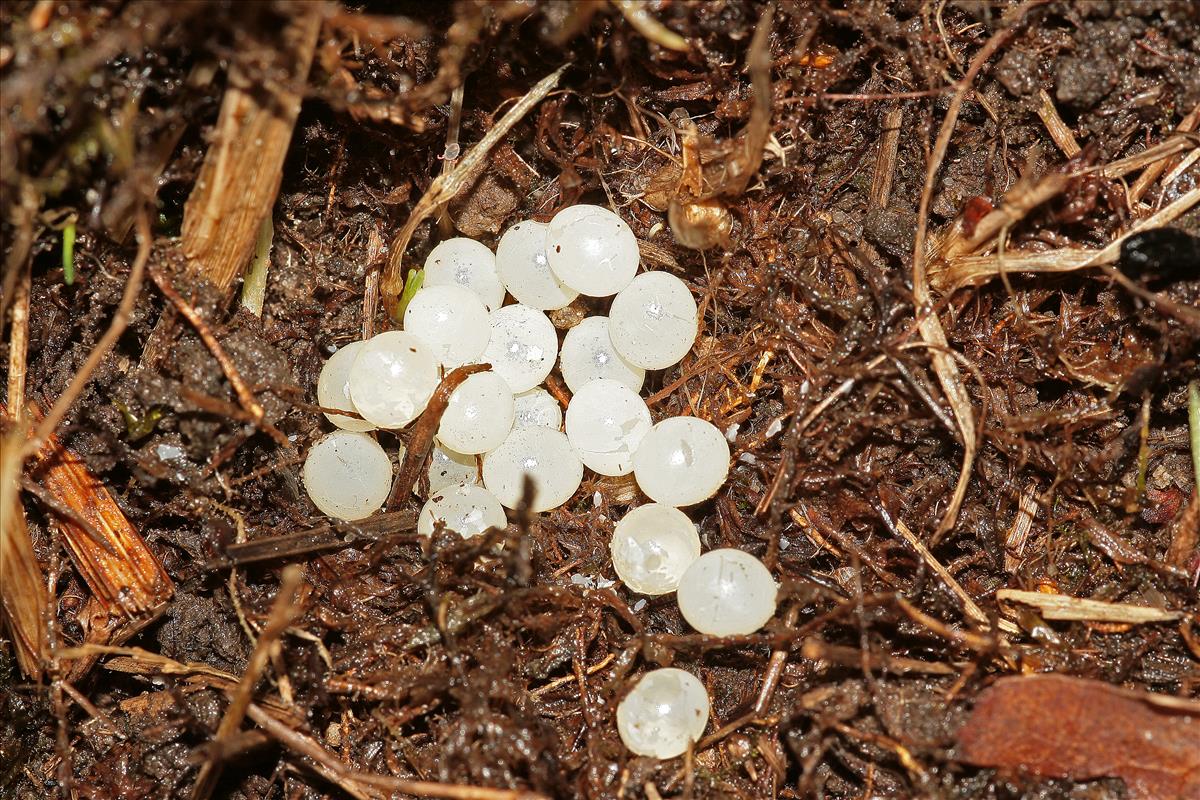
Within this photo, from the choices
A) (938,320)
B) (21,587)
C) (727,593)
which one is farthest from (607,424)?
(21,587)

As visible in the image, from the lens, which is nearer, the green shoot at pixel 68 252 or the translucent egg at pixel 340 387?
the green shoot at pixel 68 252

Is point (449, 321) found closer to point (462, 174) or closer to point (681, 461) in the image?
point (462, 174)

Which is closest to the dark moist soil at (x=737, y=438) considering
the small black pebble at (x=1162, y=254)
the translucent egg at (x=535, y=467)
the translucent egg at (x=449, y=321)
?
the small black pebble at (x=1162, y=254)

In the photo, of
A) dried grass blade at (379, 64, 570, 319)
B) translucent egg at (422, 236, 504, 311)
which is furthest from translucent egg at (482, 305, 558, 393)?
dried grass blade at (379, 64, 570, 319)

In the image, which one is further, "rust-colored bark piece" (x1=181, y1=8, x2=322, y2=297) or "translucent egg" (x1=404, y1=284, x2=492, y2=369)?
"translucent egg" (x1=404, y1=284, x2=492, y2=369)

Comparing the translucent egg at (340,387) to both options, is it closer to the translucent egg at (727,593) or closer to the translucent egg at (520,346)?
the translucent egg at (520,346)

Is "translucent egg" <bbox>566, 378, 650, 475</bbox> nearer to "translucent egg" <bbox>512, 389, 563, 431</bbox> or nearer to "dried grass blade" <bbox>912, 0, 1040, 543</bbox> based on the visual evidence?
"translucent egg" <bbox>512, 389, 563, 431</bbox>
